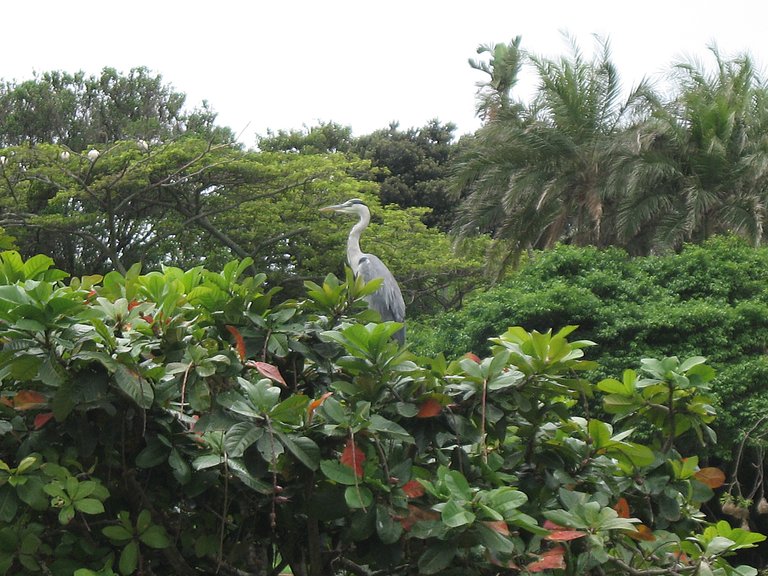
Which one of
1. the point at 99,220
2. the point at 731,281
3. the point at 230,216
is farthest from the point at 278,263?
the point at 731,281

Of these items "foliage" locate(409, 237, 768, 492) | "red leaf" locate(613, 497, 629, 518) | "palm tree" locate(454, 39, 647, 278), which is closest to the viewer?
"red leaf" locate(613, 497, 629, 518)

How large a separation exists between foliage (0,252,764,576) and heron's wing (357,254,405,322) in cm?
764

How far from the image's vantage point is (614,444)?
2357 millimetres

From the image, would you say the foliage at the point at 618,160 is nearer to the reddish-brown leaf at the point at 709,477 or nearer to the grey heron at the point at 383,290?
the grey heron at the point at 383,290

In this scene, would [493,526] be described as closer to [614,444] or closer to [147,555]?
[614,444]

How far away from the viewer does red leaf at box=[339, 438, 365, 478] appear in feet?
6.33

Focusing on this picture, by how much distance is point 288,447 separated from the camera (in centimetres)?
194

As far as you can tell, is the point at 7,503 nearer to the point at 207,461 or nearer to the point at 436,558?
the point at 207,461

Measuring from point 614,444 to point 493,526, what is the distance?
0.57m

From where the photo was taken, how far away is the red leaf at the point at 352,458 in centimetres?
193

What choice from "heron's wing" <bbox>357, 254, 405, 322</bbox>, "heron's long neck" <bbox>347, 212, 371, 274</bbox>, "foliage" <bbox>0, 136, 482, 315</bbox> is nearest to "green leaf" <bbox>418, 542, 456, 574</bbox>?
Result: "heron's wing" <bbox>357, 254, 405, 322</bbox>

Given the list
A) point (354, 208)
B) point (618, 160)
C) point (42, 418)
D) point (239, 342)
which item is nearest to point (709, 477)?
point (239, 342)

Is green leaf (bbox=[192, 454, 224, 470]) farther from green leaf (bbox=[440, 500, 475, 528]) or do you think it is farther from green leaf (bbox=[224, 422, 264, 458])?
green leaf (bbox=[440, 500, 475, 528])

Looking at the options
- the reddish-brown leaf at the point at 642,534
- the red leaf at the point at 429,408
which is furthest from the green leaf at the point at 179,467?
the reddish-brown leaf at the point at 642,534
